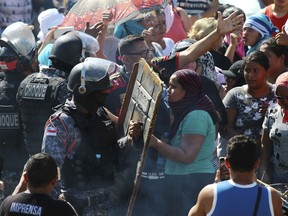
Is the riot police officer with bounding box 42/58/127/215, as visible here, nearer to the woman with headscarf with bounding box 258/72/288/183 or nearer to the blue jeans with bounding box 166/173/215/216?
the blue jeans with bounding box 166/173/215/216

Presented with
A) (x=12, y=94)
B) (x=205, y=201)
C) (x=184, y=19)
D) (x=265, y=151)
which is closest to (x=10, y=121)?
(x=12, y=94)

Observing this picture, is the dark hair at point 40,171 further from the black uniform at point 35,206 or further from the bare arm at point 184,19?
the bare arm at point 184,19

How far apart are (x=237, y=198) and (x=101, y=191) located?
1385mm

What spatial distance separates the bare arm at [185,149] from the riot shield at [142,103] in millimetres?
308

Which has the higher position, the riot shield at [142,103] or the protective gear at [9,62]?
the riot shield at [142,103]

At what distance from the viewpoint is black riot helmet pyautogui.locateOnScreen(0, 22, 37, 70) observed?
8000 mm

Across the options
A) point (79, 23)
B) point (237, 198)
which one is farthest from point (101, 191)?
point (79, 23)

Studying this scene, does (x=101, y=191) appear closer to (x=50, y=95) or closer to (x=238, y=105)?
(x=50, y=95)

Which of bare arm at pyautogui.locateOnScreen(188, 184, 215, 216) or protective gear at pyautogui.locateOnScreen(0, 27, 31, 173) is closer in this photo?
bare arm at pyautogui.locateOnScreen(188, 184, 215, 216)

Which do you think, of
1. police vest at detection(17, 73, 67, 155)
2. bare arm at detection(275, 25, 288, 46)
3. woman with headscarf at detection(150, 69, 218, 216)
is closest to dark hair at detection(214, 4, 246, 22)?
bare arm at detection(275, 25, 288, 46)

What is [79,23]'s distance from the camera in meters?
9.39

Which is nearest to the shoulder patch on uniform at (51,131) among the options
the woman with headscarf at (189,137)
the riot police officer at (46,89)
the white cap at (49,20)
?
the riot police officer at (46,89)

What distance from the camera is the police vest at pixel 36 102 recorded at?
728cm

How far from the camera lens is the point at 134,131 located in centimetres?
677
